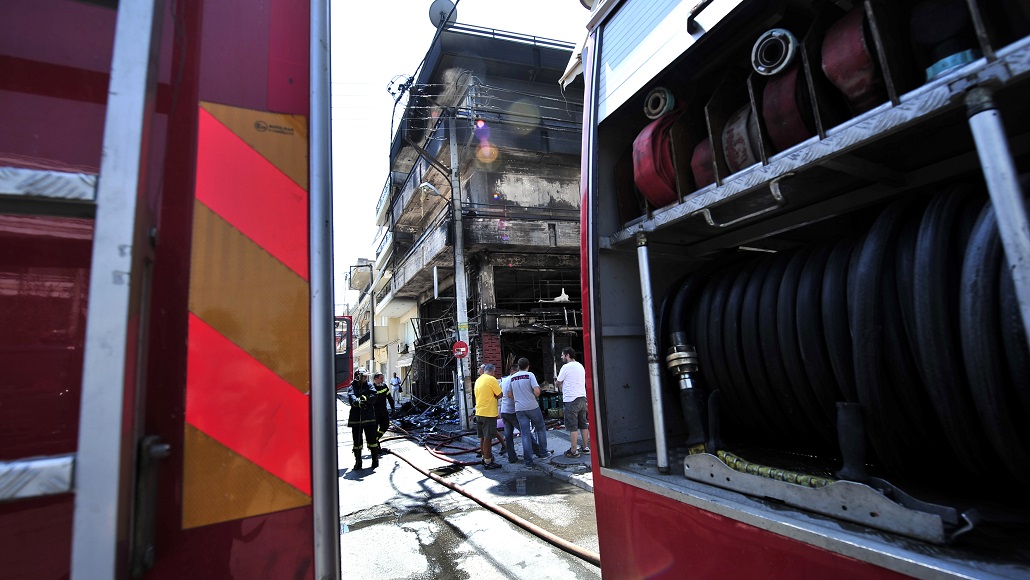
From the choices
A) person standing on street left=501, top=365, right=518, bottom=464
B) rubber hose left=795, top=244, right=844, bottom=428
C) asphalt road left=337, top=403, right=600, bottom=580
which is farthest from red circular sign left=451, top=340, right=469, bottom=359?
rubber hose left=795, top=244, right=844, bottom=428

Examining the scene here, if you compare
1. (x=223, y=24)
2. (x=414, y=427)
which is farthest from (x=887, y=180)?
(x=414, y=427)

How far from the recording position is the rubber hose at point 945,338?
5.00 feet

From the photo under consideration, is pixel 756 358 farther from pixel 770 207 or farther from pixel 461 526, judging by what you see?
pixel 461 526

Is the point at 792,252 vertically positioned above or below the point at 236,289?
above

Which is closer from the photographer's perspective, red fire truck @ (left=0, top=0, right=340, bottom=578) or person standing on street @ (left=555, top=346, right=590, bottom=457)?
red fire truck @ (left=0, top=0, right=340, bottom=578)

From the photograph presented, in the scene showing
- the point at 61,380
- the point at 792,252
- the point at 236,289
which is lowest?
the point at 61,380

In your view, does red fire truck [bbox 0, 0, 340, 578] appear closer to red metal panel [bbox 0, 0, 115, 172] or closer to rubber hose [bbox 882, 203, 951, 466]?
red metal panel [bbox 0, 0, 115, 172]

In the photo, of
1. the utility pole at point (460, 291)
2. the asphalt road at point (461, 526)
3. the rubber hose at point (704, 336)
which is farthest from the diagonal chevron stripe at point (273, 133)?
the utility pole at point (460, 291)

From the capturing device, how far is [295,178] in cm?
112

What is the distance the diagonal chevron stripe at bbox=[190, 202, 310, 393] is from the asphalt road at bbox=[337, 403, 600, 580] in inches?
136

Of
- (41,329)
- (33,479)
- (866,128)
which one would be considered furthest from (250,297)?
(866,128)

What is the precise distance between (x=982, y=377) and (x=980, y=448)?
31 cm

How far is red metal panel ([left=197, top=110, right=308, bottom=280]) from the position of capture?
1050mm

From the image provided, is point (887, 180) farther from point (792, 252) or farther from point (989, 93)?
point (989, 93)
